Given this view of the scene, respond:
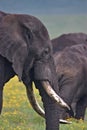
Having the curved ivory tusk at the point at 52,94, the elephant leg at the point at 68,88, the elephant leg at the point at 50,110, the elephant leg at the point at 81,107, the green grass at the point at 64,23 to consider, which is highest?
the curved ivory tusk at the point at 52,94

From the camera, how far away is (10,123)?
660 inches

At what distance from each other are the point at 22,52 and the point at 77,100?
649 cm

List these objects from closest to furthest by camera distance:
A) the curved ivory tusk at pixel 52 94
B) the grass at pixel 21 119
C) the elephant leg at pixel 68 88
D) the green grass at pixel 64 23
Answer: the curved ivory tusk at pixel 52 94 → the grass at pixel 21 119 → the elephant leg at pixel 68 88 → the green grass at pixel 64 23

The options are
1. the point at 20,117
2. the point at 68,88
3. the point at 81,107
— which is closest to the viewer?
the point at 20,117

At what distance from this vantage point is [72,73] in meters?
18.2

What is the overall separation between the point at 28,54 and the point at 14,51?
315 mm

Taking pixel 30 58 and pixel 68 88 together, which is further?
pixel 68 88

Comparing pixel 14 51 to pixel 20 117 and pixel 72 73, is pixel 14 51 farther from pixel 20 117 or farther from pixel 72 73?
pixel 72 73

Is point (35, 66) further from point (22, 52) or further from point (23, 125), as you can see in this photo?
point (23, 125)

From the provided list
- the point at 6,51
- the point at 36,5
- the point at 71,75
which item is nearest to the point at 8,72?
the point at 6,51

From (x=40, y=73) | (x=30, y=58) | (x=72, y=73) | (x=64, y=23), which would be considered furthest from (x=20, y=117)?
(x=64, y=23)

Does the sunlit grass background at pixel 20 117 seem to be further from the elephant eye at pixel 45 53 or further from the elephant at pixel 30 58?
the elephant eye at pixel 45 53

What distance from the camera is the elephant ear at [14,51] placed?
1214cm

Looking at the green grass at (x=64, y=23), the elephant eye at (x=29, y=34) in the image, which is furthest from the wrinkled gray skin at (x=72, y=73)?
the green grass at (x=64, y=23)
